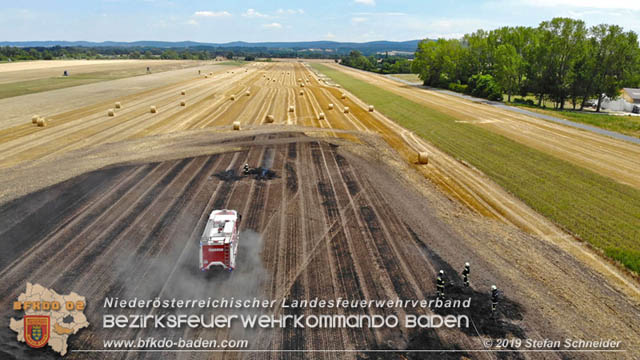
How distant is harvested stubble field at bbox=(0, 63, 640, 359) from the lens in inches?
412

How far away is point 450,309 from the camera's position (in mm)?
11078

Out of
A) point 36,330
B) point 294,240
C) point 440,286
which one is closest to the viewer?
point 36,330

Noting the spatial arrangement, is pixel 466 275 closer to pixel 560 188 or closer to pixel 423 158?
pixel 560 188

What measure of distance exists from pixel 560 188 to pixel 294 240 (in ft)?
57.0

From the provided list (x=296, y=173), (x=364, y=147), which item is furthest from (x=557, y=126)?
(x=296, y=173)

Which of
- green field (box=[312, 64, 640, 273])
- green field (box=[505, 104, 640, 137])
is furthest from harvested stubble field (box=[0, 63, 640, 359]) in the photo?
green field (box=[505, 104, 640, 137])

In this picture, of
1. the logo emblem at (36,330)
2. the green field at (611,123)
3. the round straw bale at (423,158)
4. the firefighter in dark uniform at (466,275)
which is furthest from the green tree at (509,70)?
the logo emblem at (36,330)

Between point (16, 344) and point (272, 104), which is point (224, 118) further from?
point (16, 344)

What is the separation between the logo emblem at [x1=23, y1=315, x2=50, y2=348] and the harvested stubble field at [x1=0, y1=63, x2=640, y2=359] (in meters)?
0.35

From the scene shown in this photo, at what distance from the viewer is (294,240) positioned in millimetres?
14977

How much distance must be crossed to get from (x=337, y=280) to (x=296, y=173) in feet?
39.2

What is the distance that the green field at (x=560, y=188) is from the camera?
51.5ft

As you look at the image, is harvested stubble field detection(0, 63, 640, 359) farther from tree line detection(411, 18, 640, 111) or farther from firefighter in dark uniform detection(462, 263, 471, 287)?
tree line detection(411, 18, 640, 111)

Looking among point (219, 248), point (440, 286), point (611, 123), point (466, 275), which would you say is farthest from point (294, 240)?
point (611, 123)
